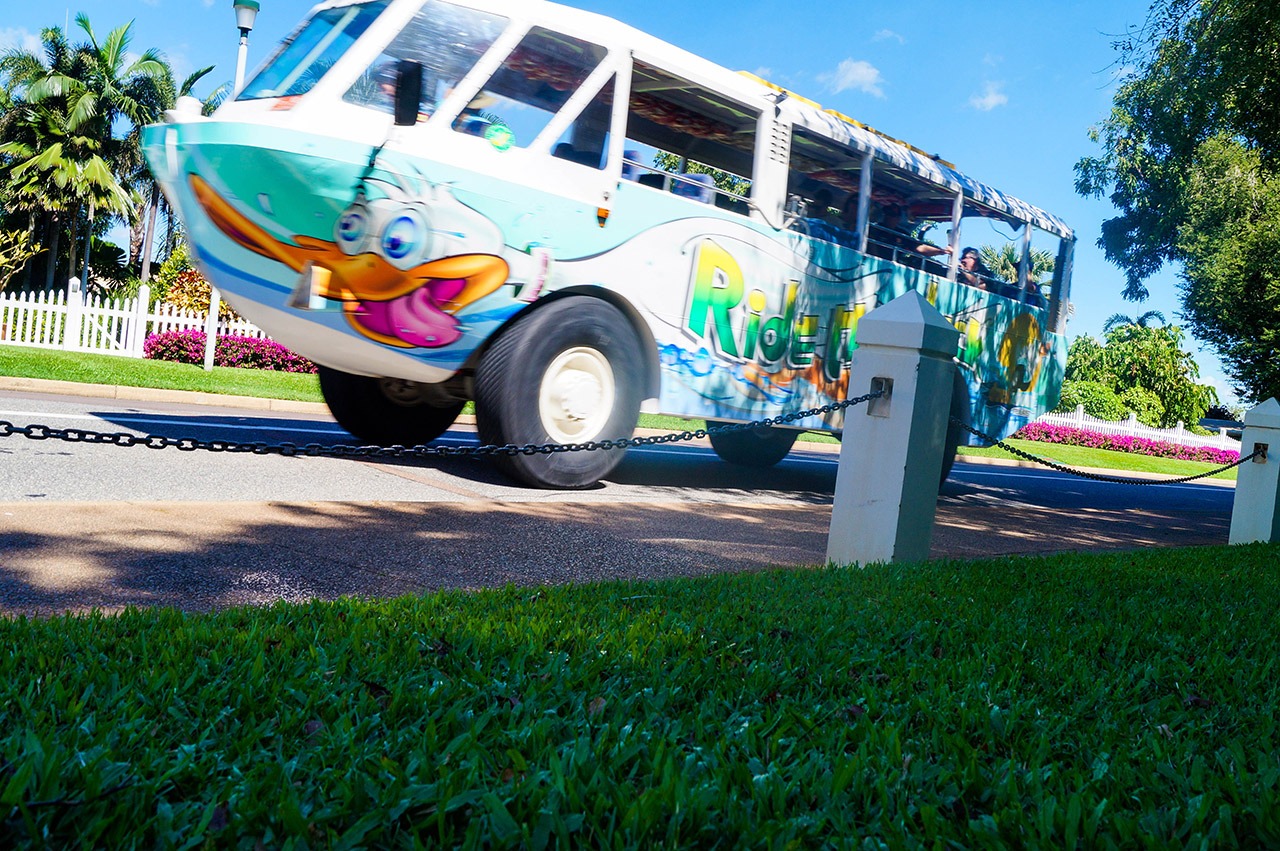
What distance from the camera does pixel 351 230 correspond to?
6.31 metres

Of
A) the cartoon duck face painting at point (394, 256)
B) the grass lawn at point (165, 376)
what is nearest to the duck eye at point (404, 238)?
the cartoon duck face painting at point (394, 256)

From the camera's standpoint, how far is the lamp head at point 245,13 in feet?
45.5

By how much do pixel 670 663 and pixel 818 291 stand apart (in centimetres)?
666

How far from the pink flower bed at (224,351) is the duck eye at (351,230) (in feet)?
45.2

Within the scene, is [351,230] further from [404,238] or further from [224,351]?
[224,351]

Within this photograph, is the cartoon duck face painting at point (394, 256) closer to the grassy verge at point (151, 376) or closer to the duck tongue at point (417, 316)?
the duck tongue at point (417, 316)

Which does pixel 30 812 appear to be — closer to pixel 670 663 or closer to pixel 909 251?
pixel 670 663

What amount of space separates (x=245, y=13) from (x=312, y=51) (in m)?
8.34

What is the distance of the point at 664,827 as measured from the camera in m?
1.89

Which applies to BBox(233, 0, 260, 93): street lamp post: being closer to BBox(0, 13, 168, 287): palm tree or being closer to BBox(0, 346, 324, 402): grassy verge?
BBox(0, 346, 324, 402): grassy verge

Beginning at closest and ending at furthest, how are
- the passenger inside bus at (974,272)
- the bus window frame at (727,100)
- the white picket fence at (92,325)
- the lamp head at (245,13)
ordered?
the bus window frame at (727,100) < the passenger inside bus at (974,272) < the lamp head at (245,13) < the white picket fence at (92,325)

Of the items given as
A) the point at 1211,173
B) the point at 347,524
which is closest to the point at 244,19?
the point at 347,524

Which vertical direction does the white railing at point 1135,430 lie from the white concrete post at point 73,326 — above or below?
above

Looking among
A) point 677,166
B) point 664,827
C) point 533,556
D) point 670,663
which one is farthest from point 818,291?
point 664,827
